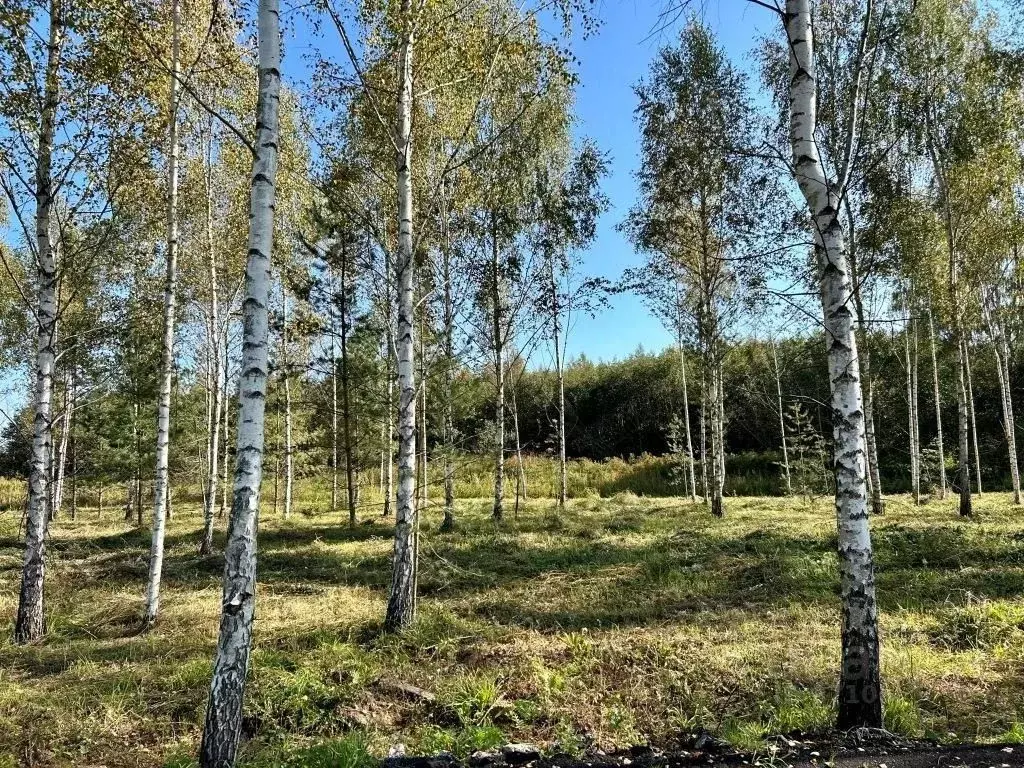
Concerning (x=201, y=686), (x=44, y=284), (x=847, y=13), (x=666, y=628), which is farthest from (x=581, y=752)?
(x=847, y=13)

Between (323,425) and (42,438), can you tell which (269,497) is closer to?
(323,425)

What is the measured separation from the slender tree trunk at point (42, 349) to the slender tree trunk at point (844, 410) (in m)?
7.34

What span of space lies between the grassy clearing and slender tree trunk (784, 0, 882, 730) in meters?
0.48

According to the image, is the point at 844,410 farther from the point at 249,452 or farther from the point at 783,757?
the point at 249,452

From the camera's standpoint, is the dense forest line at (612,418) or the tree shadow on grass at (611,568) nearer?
the tree shadow on grass at (611,568)

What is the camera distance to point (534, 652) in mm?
5434

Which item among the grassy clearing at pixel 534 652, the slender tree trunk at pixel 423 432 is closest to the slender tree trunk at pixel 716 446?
the grassy clearing at pixel 534 652

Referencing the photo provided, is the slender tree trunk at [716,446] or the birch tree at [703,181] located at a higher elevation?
the birch tree at [703,181]

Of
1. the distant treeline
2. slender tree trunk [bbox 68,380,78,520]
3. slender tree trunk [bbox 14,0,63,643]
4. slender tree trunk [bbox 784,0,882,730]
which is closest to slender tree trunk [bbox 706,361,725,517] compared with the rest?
the distant treeline

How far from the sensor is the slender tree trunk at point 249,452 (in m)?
3.24

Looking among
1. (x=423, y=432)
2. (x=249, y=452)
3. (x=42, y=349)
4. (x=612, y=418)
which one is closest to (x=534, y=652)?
(x=249, y=452)

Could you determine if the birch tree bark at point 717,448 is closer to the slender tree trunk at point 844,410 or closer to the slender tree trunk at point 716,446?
the slender tree trunk at point 716,446

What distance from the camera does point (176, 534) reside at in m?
14.7

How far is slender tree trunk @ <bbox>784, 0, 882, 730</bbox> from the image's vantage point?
346cm
